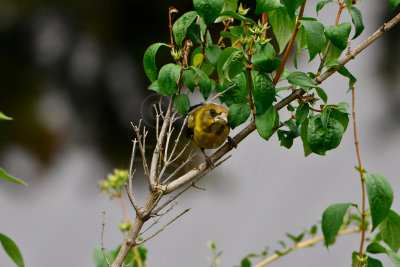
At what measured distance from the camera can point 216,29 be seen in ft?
8.02

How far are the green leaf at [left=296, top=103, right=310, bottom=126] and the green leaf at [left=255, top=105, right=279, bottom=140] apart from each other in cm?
6

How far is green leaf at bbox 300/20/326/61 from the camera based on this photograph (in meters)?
0.92

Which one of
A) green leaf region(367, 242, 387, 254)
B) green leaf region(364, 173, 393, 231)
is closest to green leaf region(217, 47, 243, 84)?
green leaf region(364, 173, 393, 231)

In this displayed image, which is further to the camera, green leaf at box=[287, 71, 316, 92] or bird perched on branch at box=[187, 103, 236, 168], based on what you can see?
bird perched on branch at box=[187, 103, 236, 168]

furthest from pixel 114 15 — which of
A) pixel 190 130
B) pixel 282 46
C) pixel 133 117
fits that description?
pixel 282 46

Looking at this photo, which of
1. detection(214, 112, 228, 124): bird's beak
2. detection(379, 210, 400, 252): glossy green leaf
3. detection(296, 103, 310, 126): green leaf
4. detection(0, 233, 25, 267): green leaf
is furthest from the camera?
detection(214, 112, 228, 124): bird's beak

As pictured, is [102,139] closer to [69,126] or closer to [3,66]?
[69,126]

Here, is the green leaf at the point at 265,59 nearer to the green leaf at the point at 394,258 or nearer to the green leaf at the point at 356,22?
the green leaf at the point at 356,22

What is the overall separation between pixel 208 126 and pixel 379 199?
1.53ft

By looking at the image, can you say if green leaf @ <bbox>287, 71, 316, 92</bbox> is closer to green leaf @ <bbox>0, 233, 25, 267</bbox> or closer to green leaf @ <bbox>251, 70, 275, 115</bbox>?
green leaf @ <bbox>251, 70, 275, 115</bbox>

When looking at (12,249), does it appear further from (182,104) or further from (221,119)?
(221,119)

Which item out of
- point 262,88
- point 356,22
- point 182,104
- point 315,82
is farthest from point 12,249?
point 356,22

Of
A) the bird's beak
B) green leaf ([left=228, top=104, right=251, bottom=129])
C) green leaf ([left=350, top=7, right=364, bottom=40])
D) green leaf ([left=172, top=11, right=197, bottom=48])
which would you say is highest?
green leaf ([left=172, top=11, right=197, bottom=48])

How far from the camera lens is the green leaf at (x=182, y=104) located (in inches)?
40.3
